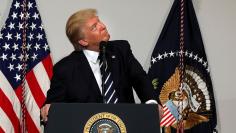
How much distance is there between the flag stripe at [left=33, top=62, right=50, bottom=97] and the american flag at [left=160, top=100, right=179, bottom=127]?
87cm

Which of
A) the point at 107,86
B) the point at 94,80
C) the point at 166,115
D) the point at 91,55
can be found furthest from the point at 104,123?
the point at 166,115

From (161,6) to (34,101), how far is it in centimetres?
126

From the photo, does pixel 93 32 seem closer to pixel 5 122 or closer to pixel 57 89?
pixel 57 89

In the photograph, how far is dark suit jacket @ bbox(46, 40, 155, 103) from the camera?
75.0 inches

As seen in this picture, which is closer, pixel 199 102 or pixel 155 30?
pixel 199 102

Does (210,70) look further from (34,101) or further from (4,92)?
(4,92)

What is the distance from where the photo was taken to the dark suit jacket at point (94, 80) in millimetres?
1906

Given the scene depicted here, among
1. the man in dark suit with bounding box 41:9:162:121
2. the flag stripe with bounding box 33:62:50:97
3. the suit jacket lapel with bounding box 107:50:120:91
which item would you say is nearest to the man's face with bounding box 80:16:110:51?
the man in dark suit with bounding box 41:9:162:121

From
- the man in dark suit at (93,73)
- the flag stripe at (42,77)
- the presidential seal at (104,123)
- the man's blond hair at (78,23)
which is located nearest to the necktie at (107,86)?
the man in dark suit at (93,73)

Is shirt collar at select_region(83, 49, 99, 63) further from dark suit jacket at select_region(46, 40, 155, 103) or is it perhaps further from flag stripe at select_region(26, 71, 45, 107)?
flag stripe at select_region(26, 71, 45, 107)

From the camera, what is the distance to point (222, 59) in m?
3.30

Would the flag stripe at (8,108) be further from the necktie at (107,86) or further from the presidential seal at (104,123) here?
the presidential seal at (104,123)

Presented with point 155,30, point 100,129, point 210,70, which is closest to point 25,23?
point 155,30

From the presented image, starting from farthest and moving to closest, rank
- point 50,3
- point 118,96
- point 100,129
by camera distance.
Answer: point 50,3 → point 118,96 → point 100,129
